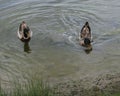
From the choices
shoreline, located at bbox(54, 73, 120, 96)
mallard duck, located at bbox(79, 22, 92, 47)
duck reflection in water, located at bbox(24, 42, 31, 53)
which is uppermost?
mallard duck, located at bbox(79, 22, 92, 47)

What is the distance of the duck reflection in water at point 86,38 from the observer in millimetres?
13469

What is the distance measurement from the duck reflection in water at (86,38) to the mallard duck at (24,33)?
2102mm

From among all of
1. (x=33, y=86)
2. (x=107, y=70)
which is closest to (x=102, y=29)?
(x=107, y=70)

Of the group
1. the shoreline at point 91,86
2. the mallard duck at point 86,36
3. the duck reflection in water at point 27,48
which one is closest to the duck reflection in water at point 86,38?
the mallard duck at point 86,36

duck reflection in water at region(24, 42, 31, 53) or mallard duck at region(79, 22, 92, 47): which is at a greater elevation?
mallard duck at region(79, 22, 92, 47)

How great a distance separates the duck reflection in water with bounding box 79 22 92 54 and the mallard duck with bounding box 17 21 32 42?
2102mm

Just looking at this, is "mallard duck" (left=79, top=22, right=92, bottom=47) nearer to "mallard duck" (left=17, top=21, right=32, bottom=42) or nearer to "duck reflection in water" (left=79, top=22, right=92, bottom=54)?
"duck reflection in water" (left=79, top=22, right=92, bottom=54)

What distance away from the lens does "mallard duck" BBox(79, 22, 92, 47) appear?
13.5 metres

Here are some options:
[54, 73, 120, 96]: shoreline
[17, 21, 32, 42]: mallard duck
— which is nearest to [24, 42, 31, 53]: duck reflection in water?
[17, 21, 32, 42]: mallard duck

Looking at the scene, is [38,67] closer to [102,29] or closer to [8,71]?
[8,71]

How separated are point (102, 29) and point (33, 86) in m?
6.71

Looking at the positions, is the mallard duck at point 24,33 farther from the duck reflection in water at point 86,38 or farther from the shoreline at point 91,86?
the shoreline at point 91,86

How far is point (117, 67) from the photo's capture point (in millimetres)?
11695

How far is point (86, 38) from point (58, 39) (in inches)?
49.2
